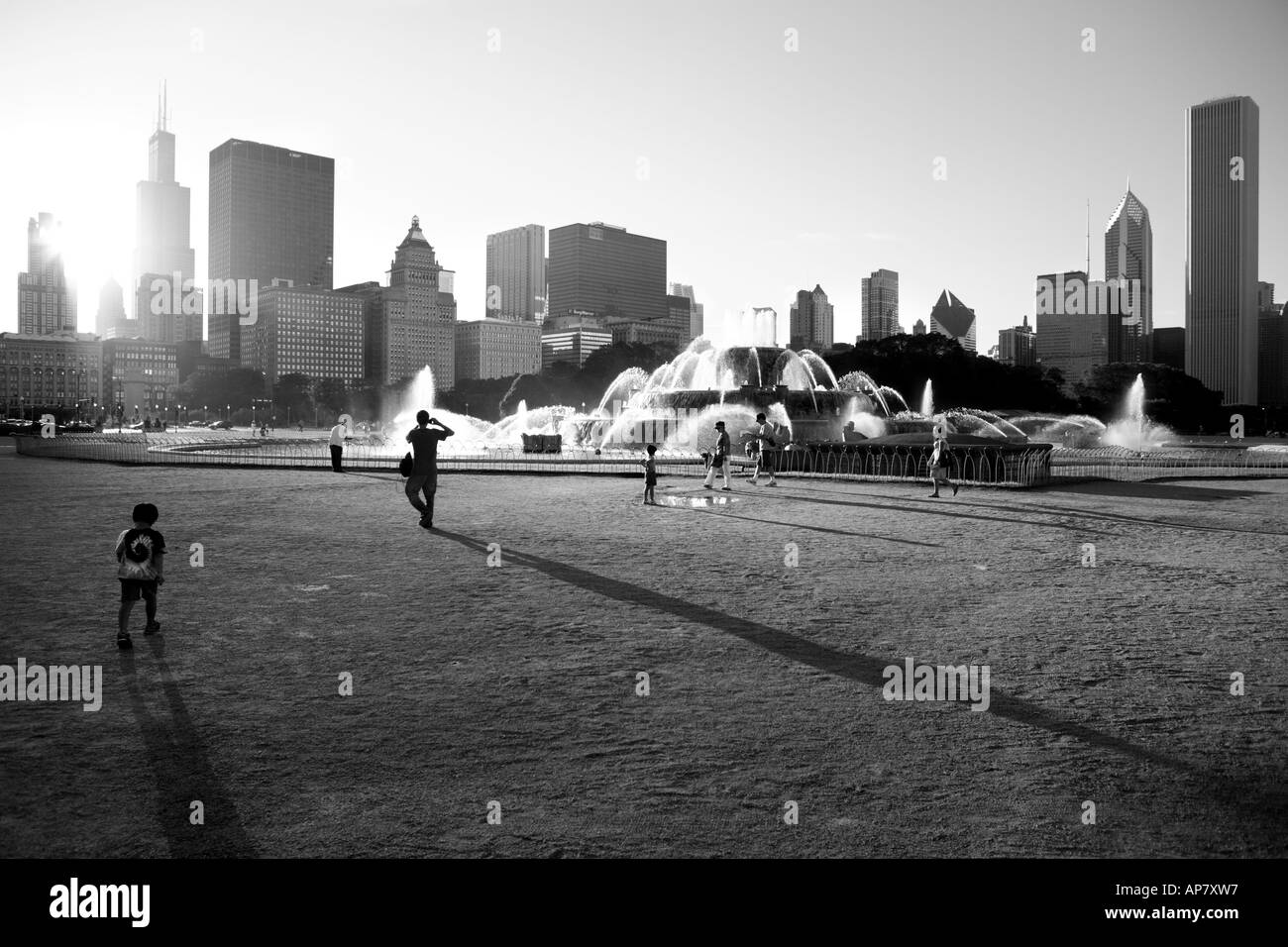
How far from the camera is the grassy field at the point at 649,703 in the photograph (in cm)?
438

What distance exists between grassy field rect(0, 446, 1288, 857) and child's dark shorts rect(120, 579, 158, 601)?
385mm

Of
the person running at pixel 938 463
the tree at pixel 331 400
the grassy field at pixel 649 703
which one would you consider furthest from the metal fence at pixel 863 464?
the tree at pixel 331 400

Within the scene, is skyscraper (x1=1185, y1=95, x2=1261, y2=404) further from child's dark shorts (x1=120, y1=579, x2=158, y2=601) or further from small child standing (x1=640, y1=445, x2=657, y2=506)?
child's dark shorts (x1=120, y1=579, x2=158, y2=601)

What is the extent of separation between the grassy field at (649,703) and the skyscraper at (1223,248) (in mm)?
167784

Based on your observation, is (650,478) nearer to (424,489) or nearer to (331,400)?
(424,489)

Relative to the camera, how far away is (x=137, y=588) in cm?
775

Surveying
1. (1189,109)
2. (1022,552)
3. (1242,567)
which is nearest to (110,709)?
(1022,552)

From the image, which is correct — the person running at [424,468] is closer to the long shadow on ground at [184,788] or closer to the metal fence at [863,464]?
the long shadow on ground at [184,788]

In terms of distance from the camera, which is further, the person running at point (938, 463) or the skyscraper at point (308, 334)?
the skyscraper at point (308, 334)
